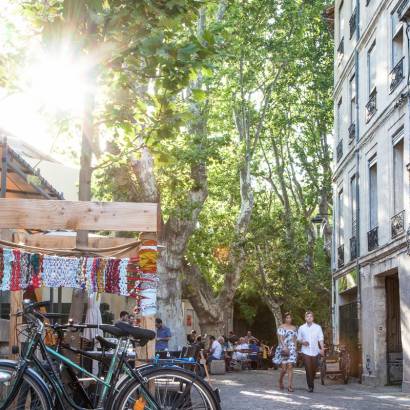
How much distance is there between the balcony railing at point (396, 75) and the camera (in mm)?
18969

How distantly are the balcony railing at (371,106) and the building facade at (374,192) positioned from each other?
0.03 m

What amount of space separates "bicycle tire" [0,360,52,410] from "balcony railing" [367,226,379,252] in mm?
15563

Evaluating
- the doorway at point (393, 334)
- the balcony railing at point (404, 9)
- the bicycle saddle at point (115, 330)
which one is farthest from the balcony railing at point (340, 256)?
the bicycle saddle at point (115, 330)

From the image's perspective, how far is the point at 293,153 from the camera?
38.2 meters

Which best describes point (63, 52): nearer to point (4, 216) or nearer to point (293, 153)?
point (4, 216)

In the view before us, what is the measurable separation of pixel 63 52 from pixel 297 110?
91.5 feet

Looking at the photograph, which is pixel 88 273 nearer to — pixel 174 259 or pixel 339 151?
pixel 174 259

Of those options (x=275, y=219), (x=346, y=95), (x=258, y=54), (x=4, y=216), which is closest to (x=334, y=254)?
(x=346, y=95)

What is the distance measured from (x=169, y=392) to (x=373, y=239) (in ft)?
51.5

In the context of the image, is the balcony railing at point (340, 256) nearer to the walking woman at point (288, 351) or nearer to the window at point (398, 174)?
the window at point (398, 174)

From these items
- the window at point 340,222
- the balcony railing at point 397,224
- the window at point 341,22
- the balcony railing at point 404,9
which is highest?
the window at point 341,22

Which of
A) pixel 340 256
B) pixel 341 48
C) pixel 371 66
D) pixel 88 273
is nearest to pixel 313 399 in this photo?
pixel 88 273

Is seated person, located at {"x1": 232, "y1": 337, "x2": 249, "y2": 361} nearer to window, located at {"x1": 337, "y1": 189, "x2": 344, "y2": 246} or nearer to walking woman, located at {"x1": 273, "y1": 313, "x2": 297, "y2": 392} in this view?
window, located at {"x1": 337, "y1": 189, "x2": 344, "y2": 246}

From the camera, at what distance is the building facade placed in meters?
18.8
